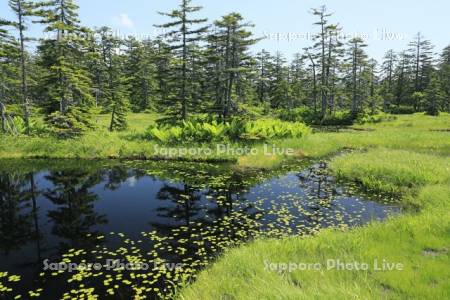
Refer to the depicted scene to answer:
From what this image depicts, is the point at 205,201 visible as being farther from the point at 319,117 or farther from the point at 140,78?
the point at 140,78

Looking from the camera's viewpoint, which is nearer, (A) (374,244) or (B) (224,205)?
(A) (374,244)

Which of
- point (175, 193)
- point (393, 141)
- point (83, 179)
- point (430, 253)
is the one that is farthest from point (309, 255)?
point (393, 141)

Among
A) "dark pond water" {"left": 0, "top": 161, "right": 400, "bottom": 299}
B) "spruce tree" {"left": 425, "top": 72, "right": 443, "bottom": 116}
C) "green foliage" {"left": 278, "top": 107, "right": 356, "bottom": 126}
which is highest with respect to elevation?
"spruce tree" {"left": 425, "top": 72, "right": 443, "bottom": 116}

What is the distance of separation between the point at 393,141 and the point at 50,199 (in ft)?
79.9

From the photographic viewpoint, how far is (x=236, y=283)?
23.5 feet

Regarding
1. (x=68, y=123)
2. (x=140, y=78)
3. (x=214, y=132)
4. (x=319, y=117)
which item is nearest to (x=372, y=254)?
(x=214, y=132)

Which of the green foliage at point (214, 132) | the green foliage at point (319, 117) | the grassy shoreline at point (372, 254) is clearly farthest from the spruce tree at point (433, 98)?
the grassy shoreline at point (372, 254)

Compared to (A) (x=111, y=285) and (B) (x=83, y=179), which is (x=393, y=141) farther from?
(A) (x=111, y=285)

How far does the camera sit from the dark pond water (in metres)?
8.57

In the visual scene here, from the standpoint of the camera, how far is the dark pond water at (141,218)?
28.1 feet

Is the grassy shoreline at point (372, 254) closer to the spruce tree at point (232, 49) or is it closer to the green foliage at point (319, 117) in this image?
the spruce tree at point (232, 49)

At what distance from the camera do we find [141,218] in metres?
12.9

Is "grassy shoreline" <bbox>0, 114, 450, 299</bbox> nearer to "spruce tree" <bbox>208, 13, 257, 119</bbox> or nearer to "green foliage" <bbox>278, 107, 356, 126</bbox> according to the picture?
"spruce tree" <bbox>208, 13, 257, 119</bbox>

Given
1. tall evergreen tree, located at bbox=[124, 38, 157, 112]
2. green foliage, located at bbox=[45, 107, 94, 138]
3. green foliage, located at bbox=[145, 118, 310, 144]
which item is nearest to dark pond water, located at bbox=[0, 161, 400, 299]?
green foliage, located at bbox=[145, 118, 310, 144]
